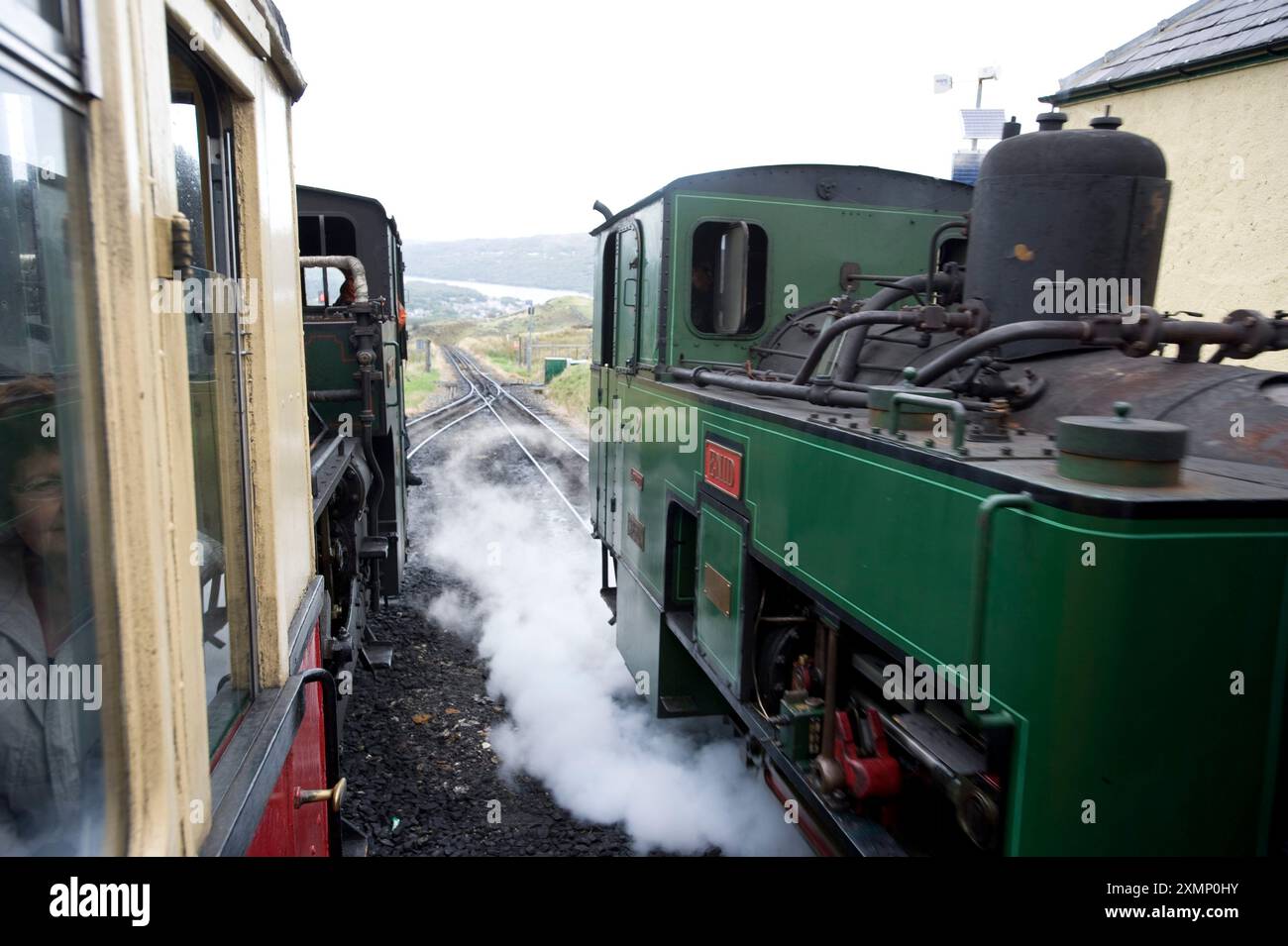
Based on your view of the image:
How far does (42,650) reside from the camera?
1.28 metres

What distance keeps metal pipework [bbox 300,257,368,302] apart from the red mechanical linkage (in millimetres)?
4973

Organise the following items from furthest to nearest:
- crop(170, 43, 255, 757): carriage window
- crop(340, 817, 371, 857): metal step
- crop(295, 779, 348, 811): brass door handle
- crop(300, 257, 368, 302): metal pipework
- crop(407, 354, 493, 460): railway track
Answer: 1. crop(407, 354, 493, 460): railway track
2. crop(300, 257, 368, 302): metal pipework
3. crop(340, 817, 371, 857): metal step
4. crop(295, 779, 348, 811): brass door handle
5. crop(170, 43, 255, 757): carriage window

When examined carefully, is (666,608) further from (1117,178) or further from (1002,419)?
(1117,178)

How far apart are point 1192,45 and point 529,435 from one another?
1256 cm

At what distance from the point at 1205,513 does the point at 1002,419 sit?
95 centimetres

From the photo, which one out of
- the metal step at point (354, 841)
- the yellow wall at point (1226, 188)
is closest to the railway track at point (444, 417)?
the metal step at point (354, 841)

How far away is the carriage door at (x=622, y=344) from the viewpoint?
5.70 meters

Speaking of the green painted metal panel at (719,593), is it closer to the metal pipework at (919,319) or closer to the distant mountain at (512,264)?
the metal pipework at (919,319)

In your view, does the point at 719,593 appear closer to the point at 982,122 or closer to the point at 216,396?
the point at 216,396

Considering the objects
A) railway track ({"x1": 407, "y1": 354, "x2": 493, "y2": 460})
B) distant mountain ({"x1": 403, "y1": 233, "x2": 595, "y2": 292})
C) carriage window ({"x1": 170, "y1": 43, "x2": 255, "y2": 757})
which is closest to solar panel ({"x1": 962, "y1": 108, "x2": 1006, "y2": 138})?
carriage window ({"x1": 170, "y1": 43, "x2": 255, "y2": 757})

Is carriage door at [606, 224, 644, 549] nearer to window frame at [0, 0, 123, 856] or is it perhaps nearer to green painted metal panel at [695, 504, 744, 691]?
green painted metal panel at [695, 504, 744, 691]

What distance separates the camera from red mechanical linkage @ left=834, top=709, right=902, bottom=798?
8.79 ft

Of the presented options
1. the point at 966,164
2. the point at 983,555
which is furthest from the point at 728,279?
the point at 983,555

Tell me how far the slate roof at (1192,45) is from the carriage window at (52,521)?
7609 millimetres
